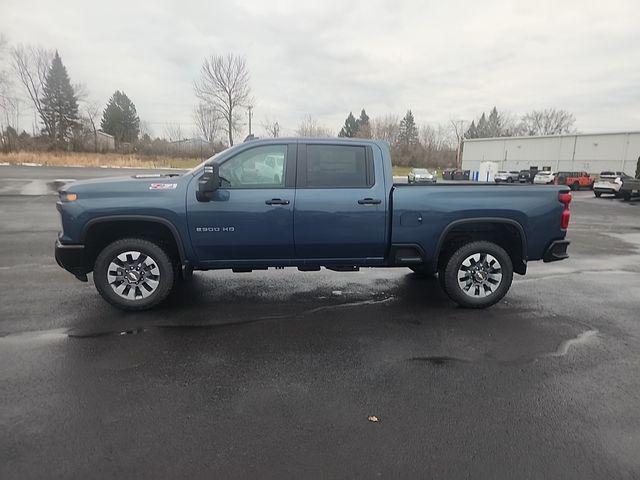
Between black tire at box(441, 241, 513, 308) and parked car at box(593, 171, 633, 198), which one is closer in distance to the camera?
black tire at box(441, 241, 513, 308)

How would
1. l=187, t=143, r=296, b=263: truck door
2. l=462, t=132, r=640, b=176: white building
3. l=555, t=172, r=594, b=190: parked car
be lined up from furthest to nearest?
l=462, t=132, r=640, b=176: white building → l=555, t=172, r=594, b=190: parked car → l=187, t=143, r=296, b=263: truck door

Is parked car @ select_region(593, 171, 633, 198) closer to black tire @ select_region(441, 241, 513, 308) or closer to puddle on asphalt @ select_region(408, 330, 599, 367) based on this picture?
black tire @ select_region(441, 241, 513, 308)

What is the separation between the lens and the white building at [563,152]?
44375 millimetres

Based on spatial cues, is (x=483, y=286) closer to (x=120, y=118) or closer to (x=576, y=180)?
(x=576, y=180)

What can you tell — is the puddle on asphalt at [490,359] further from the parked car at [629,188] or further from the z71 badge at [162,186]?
the parked car at [629,188]

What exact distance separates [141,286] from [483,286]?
4.01m

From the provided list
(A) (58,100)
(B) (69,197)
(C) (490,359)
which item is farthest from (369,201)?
(A) (58,100)

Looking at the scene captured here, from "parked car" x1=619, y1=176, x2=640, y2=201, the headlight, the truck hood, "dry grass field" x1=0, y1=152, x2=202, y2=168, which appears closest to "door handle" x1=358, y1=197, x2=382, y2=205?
the truck hood

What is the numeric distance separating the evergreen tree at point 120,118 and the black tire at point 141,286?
6692cm

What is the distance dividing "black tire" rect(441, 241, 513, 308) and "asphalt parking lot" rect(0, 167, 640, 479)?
0.53 ft

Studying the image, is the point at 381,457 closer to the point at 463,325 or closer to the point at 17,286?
the point at 463,325

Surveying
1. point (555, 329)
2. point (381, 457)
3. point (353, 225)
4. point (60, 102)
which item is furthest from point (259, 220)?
point (60, 102)

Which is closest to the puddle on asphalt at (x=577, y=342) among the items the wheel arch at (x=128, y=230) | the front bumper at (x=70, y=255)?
the wheel arch at (x=128, y=230)

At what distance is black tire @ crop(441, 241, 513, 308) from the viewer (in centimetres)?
505
